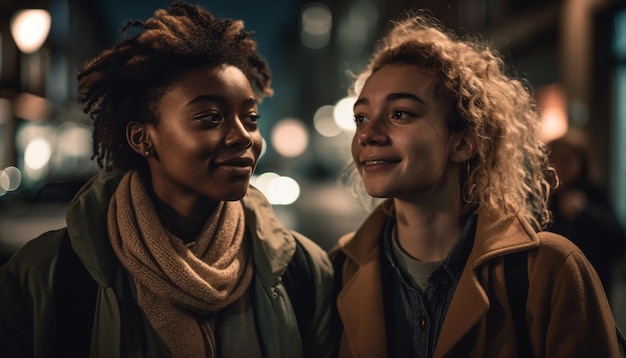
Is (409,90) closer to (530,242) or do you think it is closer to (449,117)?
(449,117)

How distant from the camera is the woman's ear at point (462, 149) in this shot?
2.89 meters

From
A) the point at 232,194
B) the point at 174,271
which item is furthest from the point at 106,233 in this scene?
the point at 232,194

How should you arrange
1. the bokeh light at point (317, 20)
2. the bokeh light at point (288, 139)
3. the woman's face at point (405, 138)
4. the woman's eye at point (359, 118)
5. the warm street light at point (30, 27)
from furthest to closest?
the bokeh light at point (317, 20) < the bokeh light at point (288, 139) < the warm street light at point (30, 27) < the woman's eye at point (359, 118) < the woman's face at point (405, 138)

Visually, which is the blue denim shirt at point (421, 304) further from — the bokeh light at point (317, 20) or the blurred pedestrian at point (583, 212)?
the bokeh light at point (317, 20)

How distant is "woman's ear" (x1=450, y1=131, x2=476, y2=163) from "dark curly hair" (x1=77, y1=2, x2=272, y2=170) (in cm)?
106

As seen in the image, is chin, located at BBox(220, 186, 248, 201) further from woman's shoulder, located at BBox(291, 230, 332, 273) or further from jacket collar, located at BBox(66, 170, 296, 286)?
woman's shoulder, located at BBox(291, 230, 332, 273)

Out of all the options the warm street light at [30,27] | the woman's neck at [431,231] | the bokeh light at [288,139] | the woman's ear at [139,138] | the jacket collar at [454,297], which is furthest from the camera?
the bokeh light at [288,139]

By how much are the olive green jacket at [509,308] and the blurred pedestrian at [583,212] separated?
2.34 metres

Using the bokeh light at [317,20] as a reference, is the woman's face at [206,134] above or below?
below

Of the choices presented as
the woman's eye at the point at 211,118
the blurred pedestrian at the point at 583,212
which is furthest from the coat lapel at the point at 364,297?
the blurred pedestrian at the point at 583,212

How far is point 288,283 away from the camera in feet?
9.02

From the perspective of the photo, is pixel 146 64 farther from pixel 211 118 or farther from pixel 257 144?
pixel 257 144

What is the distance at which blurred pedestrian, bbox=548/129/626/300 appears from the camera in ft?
16.0

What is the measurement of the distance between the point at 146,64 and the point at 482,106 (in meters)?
1.60
